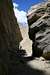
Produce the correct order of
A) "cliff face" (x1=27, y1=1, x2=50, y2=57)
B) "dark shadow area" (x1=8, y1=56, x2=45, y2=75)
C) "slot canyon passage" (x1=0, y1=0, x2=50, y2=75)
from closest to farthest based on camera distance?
"slot canyon passage" (x1=0, y1=0, x2=50, y2=75)
"dark shadow area" (x1=8, y1=56, x2=45, y2=75)
"cliff face" (x1=27, y1=1, x2=50, y2=57)

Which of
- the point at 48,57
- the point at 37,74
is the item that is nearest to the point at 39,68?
the point at 37,74

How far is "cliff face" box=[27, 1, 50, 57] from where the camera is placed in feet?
22.5

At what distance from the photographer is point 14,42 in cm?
779

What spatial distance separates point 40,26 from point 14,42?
1.07m

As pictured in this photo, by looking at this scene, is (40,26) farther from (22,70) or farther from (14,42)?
(22,70)

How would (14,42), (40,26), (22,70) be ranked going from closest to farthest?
(22,70)
(40,26)
(14,42)

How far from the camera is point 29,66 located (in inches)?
206

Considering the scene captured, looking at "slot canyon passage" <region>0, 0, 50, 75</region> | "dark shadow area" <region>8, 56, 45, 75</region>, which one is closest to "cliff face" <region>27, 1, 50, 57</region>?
"slot canyon passage" <region>0, 0, 50, 75</region>

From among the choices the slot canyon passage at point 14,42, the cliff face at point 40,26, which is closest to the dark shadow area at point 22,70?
the slot canyon passage at point 14,42

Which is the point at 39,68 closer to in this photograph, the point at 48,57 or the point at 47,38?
the point at 48,57

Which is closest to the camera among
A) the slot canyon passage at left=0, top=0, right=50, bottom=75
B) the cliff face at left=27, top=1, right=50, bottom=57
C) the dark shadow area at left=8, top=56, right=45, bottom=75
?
the slot canyon passage at left=0, top=0, right=50, bottom=75

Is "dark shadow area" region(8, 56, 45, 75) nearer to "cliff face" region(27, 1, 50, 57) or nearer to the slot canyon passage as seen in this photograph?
the slot canyon passage

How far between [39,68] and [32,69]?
8.6 inches

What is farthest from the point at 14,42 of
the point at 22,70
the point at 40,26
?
the point at 22,70
